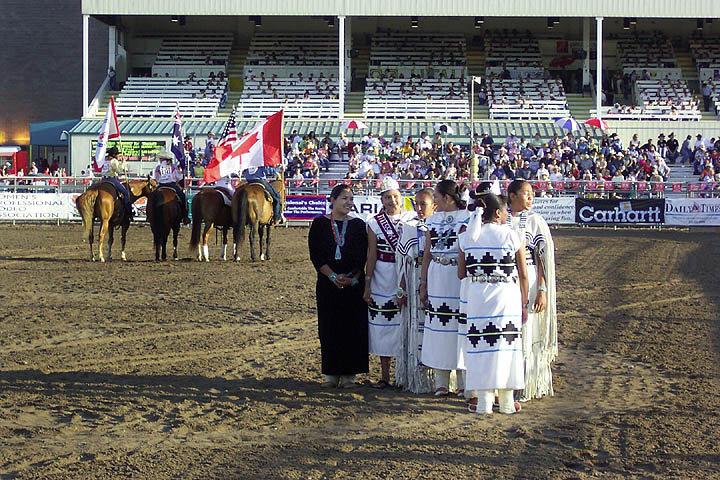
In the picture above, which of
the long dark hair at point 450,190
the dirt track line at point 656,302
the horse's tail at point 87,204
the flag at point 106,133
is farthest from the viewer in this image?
the flag at point 106,133

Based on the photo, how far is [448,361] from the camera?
316 inches

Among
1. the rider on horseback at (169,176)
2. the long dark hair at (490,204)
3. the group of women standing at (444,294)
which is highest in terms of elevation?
the rider on horseback at (169,176)

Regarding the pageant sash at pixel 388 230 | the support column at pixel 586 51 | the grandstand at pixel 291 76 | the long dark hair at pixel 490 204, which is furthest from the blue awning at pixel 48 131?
the long dark hair at pixel 490 204

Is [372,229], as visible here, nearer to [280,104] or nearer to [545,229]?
[545,229]

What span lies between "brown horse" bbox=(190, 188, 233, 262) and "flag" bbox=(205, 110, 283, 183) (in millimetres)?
1046

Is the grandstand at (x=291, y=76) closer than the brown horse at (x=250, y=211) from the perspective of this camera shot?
No

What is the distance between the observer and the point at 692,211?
97.8ft

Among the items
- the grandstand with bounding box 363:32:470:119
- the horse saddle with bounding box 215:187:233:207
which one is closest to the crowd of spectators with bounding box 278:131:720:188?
the grandstand with bounding box 363:32:470:119

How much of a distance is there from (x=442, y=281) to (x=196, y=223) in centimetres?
1169

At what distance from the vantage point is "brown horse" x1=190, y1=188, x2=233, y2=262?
19.6m

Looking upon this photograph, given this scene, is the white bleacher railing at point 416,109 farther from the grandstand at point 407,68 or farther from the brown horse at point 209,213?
the brown horse at point 209,213

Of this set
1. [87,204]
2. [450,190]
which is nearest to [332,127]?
[87,204]

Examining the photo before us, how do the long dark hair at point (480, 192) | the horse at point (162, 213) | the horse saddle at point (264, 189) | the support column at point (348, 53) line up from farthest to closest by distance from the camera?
the support column at point (348, 53)
the horse saddle at point (264, 189)
the horse at point (162, 213)
the long dark hair at point (480, 192)

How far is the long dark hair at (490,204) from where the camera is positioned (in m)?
7.55
